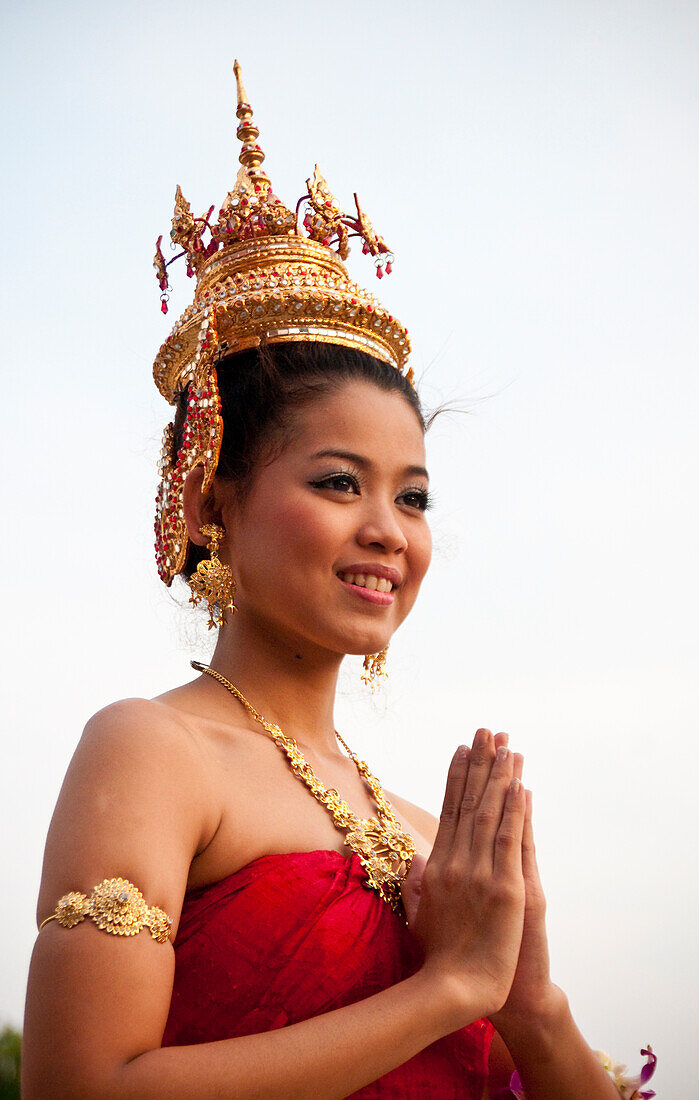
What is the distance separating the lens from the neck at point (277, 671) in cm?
303

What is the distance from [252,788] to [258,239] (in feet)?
5.54

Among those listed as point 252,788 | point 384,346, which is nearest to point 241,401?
point 384,346

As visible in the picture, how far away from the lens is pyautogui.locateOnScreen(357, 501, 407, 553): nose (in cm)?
290

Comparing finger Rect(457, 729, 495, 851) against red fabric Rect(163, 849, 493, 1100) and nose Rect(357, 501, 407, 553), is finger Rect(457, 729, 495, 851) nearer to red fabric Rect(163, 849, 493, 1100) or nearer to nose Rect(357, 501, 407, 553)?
red fabric Rect(163, 849, 493, 1100)

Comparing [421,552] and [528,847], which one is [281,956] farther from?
[421,552]

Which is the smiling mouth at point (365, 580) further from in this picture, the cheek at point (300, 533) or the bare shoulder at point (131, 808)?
the bare shoulder at point (131, 808)

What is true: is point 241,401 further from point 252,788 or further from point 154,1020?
point 154,1020

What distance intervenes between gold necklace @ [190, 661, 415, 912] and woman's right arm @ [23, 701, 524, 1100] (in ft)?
0.49

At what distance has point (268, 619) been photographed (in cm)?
297

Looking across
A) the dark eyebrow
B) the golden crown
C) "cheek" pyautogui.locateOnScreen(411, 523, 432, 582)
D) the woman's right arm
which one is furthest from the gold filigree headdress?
the woman's right arm

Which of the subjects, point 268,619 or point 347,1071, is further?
point 268,619

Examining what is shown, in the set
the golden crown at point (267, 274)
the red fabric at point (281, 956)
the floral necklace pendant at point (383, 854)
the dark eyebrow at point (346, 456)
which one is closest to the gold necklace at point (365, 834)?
the floral necklace pendant at point (383, 854)

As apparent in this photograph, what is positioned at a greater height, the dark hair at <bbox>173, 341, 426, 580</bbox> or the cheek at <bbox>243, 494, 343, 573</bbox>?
the dark hair at <bbox>173, 341, 426, 580</bbox>

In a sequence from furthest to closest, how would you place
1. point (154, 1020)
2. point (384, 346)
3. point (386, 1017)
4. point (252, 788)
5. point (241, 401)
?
point (384, 346) < point (241, 401) < point (252, 788) < point (386, 1017) < point (154, 1020)
